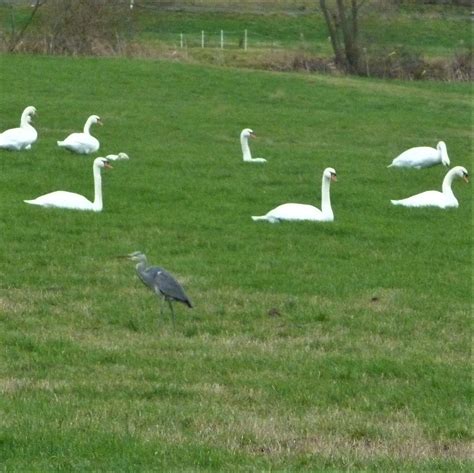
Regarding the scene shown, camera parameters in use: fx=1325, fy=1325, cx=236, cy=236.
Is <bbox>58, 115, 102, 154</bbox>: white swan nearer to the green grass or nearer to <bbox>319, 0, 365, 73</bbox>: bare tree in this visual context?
<bbox>319, 0, 365, 73</bbox>: bare tree

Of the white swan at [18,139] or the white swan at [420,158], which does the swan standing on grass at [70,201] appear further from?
the white swan at [420,158]

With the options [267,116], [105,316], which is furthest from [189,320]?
[267,116]

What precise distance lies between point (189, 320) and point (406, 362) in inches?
86.3

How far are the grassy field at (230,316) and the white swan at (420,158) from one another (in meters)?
0.26

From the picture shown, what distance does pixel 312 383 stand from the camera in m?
9.15

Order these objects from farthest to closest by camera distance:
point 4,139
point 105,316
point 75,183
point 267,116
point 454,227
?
1. point 267,116
2. point 4,139
3. point 75,183
4. point 454,227
5. point 105,316

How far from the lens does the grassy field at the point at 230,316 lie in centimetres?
749

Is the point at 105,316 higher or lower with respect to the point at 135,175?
higher

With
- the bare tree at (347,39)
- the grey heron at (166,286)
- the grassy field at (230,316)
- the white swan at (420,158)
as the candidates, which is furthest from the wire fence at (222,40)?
the grey heron at (166,286)

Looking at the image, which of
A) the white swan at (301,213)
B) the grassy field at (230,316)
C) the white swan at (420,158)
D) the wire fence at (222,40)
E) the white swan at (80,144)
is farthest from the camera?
the wire fence at (222,40)

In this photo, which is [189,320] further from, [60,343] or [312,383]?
[312,383]

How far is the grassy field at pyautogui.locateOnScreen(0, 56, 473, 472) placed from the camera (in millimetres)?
7488

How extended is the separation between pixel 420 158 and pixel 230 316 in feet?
37.9

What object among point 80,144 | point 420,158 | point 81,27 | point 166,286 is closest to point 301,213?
point 80,144
